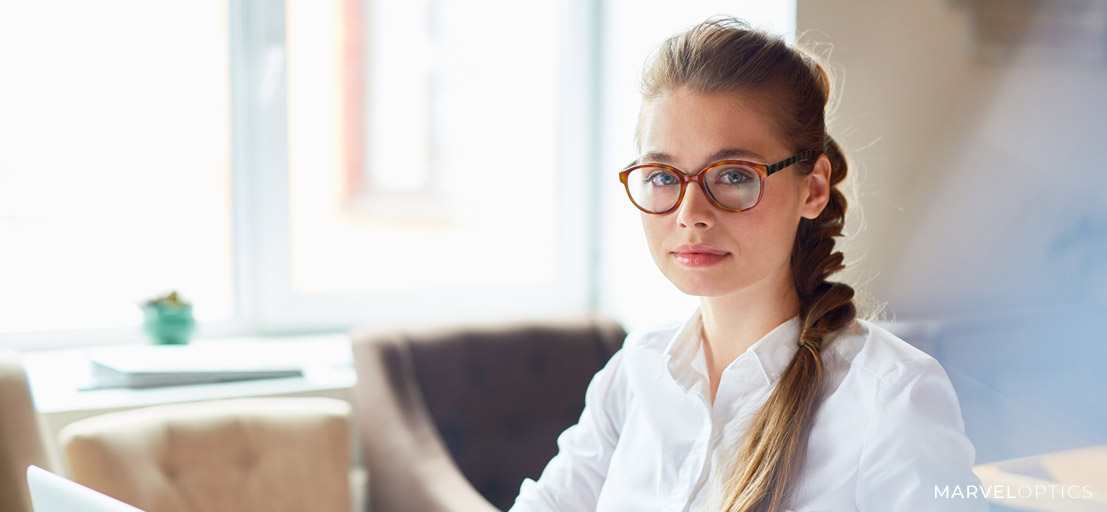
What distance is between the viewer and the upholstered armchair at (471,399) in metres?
1.88

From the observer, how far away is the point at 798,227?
1165 mm

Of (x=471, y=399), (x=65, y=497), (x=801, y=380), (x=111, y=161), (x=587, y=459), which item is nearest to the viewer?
(x=65, y=497)

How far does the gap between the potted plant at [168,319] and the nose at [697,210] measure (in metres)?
1.48

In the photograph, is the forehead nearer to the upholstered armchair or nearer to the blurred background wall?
the blurred background wall

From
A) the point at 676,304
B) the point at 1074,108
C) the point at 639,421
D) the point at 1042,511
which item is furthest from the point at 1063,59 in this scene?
the point at 676,304

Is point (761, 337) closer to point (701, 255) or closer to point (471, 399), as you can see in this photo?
point (701, 255)

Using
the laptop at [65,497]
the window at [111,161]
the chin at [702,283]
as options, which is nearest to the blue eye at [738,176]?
the chin at [702,283]

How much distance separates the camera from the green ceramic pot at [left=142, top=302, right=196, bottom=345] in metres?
2.07

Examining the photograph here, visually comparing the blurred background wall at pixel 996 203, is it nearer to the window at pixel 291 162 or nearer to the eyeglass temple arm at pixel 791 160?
the eyeglass temple arm at pixel 791 160

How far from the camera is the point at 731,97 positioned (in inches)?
41.8

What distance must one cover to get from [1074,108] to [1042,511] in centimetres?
41
